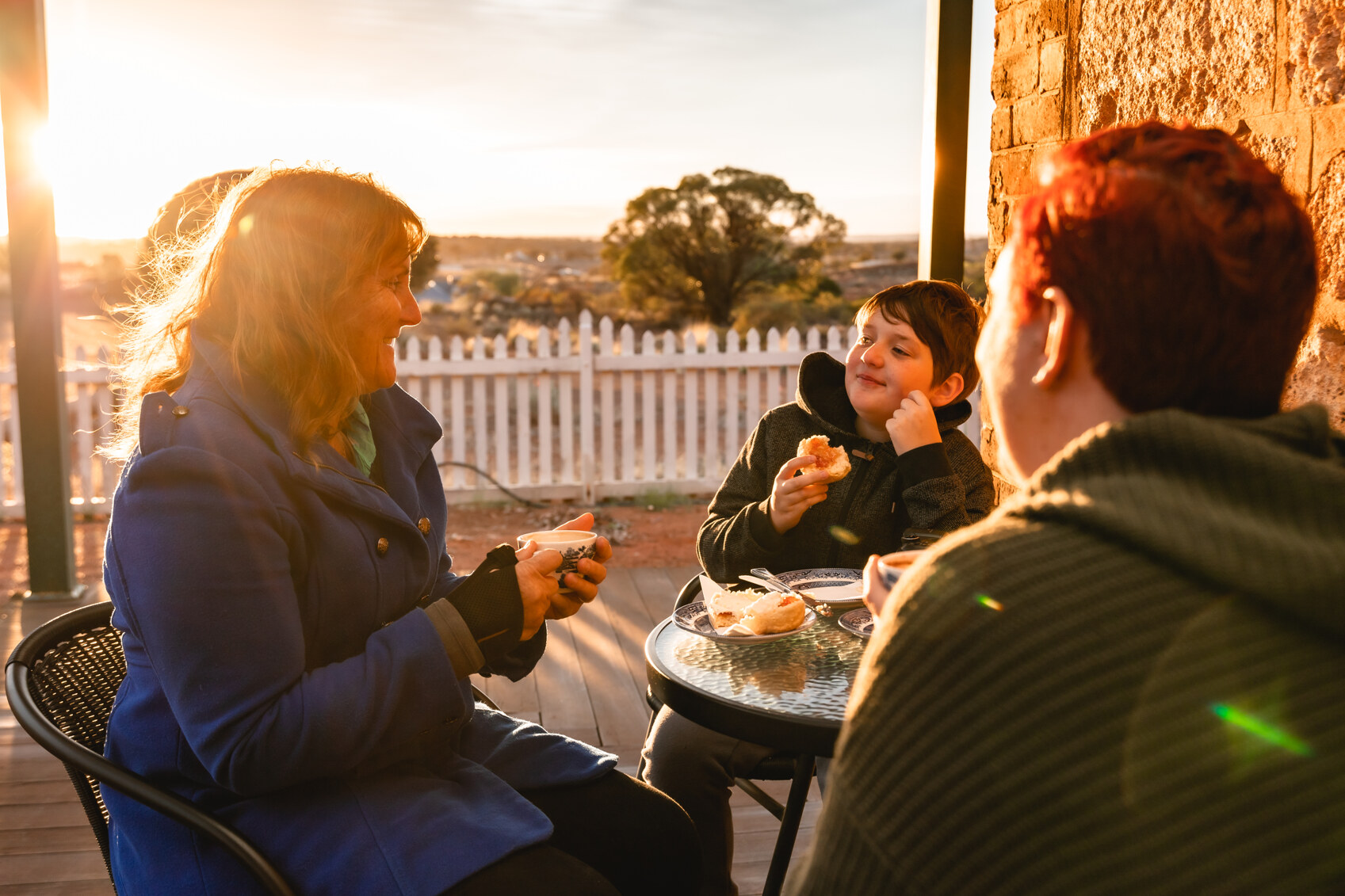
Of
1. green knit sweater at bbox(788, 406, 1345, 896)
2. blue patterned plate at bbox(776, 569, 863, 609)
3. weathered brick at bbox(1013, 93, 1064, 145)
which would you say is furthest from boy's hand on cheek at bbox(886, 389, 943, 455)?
green knit sweater at bbox(788, 406, 1345, 896)

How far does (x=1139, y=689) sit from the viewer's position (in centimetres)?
72

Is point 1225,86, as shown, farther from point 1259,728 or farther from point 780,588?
point 1259,728

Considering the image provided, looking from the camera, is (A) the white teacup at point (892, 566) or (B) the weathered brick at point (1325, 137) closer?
(A) the white teacup at point (892, 566)

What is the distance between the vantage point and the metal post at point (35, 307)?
4.47 meters

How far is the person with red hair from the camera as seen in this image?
719 millimetres

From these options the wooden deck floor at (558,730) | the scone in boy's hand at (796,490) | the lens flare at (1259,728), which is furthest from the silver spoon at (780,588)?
the lens flare at (1259,728)

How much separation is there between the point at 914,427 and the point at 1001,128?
4.37 ft

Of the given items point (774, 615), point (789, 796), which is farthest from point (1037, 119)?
point (789, 796)

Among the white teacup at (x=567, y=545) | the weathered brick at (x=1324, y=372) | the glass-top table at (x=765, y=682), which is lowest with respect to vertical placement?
the glass-top table at (x=765, y=682)

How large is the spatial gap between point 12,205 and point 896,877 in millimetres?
5215

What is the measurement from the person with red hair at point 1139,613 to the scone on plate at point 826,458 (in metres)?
1.24

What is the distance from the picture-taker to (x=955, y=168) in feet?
12.2

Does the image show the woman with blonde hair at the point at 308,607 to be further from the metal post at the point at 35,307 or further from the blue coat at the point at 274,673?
the metal post at the point at 35,307

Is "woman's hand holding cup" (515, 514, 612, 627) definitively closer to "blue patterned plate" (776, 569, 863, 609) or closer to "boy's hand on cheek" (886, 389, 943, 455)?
"blue patterned plate" (776, 569, 863, 609)
